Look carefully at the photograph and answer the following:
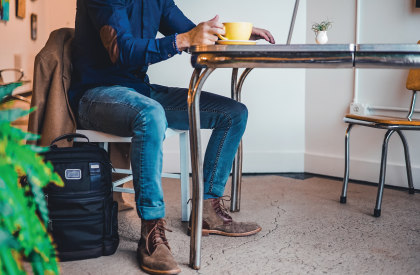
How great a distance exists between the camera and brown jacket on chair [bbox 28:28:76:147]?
137 centimetres

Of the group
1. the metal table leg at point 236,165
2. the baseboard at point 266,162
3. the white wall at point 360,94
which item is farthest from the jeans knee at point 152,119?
the white wall at point 360,94

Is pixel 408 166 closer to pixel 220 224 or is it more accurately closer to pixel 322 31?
pixel 322 31

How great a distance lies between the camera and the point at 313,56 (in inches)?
38.8

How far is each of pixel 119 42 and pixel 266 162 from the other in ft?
5.06

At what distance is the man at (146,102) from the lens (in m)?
1.19

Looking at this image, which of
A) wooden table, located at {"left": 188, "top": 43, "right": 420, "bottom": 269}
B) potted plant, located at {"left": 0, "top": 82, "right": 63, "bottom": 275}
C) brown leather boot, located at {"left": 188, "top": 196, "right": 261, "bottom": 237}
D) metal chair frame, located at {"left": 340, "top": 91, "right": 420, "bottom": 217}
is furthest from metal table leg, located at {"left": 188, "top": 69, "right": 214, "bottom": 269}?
metal chair frame, located at {"left": 340, "top": 91, "right": 420, "bottom": 217}

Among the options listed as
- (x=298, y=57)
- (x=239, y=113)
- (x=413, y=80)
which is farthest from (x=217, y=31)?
(x=413, y=80)

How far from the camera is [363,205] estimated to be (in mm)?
1884

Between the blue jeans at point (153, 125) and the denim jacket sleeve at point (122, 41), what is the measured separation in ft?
0.39

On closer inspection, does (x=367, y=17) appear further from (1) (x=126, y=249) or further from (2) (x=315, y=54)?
(1) (x=126, y=249)

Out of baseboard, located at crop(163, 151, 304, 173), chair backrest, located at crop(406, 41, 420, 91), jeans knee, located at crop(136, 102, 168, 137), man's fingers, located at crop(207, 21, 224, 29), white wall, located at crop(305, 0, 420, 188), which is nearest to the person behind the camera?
man's fingers, located at crop(207, 21, 224, 29)

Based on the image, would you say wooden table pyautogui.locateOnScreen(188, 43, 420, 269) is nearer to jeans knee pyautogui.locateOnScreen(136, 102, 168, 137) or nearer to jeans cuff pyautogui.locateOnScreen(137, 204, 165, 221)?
jeans knee pyautogui.locateOnScreen(136, 102, 168, 137)

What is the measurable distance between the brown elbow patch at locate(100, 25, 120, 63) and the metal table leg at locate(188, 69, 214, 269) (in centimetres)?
30

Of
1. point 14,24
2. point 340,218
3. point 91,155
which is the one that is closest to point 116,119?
point 91,155
